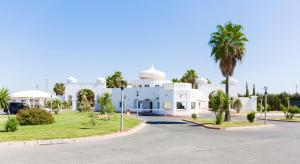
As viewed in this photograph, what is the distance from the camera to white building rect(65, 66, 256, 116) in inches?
1907

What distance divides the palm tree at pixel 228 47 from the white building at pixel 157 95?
12.8 metres

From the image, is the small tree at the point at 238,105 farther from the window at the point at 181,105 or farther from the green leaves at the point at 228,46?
the green leaves at the point at 228,46

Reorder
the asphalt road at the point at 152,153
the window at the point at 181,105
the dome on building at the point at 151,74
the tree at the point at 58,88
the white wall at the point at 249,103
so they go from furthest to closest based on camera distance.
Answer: the tree at the point at 58,88
the white wall at the point at 249,103
the dome on building at the point at 151,74
the window at the point at 181,105
the asphalt road at the point at 152,153

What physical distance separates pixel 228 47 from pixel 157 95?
22.9m

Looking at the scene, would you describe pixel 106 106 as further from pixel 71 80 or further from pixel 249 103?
pixel 249 103

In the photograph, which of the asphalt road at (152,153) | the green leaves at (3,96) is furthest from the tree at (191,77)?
the asphalt road at (152,153)

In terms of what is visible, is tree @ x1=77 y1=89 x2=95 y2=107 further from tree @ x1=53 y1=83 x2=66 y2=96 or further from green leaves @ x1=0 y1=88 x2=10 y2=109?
green leaves @ x1=0 y1=88 x2=10 y2=109

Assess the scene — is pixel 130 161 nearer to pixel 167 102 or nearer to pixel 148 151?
pixel 148 151

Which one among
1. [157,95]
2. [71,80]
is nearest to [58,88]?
[71,80]

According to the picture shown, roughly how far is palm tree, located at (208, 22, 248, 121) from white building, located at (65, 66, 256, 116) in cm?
1278

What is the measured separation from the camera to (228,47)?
31938 mm

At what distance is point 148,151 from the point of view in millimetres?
13633

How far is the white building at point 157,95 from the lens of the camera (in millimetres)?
48438

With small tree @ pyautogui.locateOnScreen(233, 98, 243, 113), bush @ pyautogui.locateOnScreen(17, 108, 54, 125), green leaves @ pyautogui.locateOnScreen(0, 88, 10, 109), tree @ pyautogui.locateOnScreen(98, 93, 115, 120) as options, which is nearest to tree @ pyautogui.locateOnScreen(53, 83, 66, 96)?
small tree @ pyautogui.locateOnScreen(233, 98, 243, 113)
